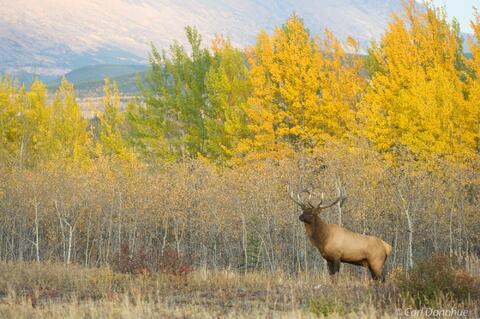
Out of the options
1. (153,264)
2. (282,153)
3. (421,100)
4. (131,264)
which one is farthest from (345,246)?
(282,153)

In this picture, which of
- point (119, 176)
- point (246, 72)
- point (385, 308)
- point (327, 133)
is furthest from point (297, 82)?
point (385, 308)

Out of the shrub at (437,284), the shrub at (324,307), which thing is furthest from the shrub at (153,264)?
the shrub at (437,284)

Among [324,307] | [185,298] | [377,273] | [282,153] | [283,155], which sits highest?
[282,153]

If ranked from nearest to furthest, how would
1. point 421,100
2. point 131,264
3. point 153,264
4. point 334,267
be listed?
point 334,267 → point 153,264 → point 131,264 → point 421,100

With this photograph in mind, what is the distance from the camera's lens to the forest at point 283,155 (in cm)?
2270

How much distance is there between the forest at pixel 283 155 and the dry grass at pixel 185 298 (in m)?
4.30

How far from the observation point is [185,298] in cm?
1236

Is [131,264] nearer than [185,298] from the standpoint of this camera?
No

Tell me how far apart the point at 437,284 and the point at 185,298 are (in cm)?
462

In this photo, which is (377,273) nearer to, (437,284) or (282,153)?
(437,284)

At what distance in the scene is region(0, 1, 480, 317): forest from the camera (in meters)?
22.7

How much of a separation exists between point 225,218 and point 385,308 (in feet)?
59.0

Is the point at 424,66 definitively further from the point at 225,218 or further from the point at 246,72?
the point at 225,218

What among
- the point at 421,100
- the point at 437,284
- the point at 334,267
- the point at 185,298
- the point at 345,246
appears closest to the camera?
the point at 437,284
